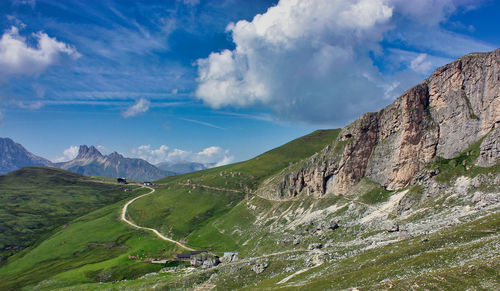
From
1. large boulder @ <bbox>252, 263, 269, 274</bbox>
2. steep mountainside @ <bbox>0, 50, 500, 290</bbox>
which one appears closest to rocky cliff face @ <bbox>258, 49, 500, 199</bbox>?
steep mountainside @ <bbox>0, 50, 500, 290</bbox>

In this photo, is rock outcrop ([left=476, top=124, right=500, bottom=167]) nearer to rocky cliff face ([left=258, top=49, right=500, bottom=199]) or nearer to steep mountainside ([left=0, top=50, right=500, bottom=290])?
rocky cliff face ([left=258, top=49, right=500, bottom=199])

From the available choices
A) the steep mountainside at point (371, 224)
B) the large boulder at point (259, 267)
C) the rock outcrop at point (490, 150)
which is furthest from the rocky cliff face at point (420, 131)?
the large boulder at point (259, 267)

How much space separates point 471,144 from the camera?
106 m

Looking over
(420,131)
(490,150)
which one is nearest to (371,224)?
(490,150)

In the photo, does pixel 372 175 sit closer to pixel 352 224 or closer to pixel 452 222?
pixel 352 224

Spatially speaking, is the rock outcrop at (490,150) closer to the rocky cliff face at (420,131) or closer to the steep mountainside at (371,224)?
the rocky cliff face at (420,131)

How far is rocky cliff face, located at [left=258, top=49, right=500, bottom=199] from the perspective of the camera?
10475 centimetres

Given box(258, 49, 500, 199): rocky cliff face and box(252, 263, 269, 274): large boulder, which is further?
box(258, 49, 500, 199): rocky cliff face

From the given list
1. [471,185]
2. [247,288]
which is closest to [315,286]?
[247,288]

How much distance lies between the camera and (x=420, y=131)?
123m

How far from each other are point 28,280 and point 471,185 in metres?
198

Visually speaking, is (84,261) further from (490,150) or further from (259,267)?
(490,150)

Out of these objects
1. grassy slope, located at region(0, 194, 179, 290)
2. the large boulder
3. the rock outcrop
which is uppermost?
the rock outcrop

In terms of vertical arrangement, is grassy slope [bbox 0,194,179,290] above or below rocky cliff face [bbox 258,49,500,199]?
below
